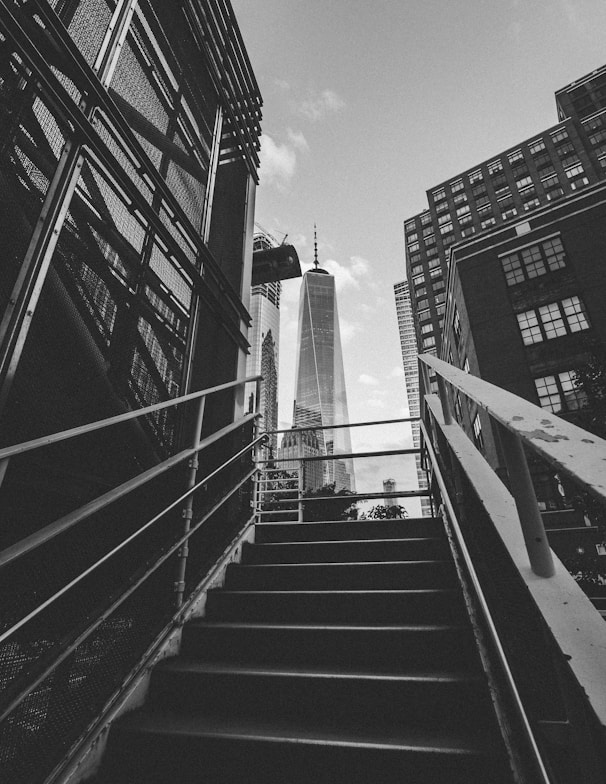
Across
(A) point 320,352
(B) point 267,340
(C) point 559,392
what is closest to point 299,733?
(C) point 559,392

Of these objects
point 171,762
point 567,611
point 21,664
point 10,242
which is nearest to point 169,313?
point 10,242

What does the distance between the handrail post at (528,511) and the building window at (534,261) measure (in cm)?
2403

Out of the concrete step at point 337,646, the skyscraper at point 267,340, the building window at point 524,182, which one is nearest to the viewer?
the concrete step at point 337,646

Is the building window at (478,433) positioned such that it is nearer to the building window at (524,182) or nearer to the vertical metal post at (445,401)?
the vertical metal post at (445,401)

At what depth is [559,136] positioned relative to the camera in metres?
49.9

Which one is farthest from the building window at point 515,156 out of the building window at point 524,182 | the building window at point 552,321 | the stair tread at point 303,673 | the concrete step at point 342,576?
the stair tread at point 303,673

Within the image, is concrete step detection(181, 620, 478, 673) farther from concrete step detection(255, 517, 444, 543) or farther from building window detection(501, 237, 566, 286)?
building window detection(501, 237, 566, 286)

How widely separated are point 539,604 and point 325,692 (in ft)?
4.45

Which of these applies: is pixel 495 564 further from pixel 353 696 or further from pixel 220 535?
pixel 220 535

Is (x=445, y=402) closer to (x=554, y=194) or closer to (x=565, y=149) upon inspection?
(x=554, y=194)

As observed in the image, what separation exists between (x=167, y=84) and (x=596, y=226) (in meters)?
23.4

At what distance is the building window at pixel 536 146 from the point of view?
50.9 metres

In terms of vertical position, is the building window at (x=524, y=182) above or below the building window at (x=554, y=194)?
above

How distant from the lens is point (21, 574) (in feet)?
4.93
